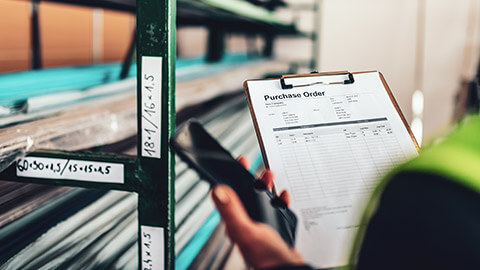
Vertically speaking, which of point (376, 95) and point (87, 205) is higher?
point (376, 95)

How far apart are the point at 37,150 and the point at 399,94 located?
13.5 ft

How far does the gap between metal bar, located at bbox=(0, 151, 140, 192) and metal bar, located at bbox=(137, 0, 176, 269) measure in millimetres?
32

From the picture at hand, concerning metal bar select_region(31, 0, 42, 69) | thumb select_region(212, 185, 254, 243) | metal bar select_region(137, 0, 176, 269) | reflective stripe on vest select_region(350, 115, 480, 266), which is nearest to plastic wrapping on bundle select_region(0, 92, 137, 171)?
metal bar select_region(137, 0, 176, 269)

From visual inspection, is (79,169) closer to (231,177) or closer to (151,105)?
(151,105)

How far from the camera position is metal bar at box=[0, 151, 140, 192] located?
2.87 ft

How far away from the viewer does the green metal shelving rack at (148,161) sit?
31.9 inches

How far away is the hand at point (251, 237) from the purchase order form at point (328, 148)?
0.17 meters

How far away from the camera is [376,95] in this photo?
0.82 meters

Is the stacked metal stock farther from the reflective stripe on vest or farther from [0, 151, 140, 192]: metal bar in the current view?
the reflective stripe on vest

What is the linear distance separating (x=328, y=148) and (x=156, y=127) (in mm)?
335

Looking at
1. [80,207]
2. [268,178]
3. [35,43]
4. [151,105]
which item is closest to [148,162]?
[151,105]

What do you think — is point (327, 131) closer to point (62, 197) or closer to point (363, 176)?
point (363, 176)

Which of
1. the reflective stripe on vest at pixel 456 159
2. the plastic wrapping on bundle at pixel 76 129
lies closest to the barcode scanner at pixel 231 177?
the reflective stripe on vest at pixel 456 159

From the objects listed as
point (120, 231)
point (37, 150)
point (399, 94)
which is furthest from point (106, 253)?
point (399, 94)
